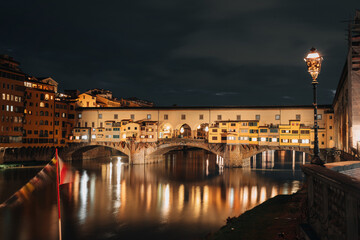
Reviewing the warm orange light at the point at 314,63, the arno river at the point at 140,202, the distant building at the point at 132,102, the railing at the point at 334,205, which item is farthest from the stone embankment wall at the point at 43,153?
the railing at the point at 334,205

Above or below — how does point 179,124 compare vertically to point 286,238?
above

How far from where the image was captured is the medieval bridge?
55.8 m

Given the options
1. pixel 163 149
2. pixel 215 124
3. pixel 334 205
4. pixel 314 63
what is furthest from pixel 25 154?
pixel 334 205

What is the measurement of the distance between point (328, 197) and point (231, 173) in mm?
44025

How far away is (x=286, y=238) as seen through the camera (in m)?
11.9

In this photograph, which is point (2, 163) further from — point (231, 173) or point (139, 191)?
point (231, 173)

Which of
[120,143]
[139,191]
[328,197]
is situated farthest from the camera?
[120,143]

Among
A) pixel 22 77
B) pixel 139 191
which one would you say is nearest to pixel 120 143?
pixel 22 77

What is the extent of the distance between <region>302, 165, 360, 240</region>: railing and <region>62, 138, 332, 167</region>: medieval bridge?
153 feet

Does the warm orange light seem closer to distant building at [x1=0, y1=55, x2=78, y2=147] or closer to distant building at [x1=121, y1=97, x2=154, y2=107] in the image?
distant building at [x1=0, y1=55, x2=78, y2=147]

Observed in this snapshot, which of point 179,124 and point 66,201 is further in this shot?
point 179,124

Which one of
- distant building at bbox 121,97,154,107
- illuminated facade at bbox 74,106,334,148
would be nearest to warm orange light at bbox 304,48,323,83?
illuminated facade at bbox 74,106,334,148

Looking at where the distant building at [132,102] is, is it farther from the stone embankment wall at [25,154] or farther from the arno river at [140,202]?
the arno river at [140,202]

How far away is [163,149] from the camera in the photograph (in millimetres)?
66500
